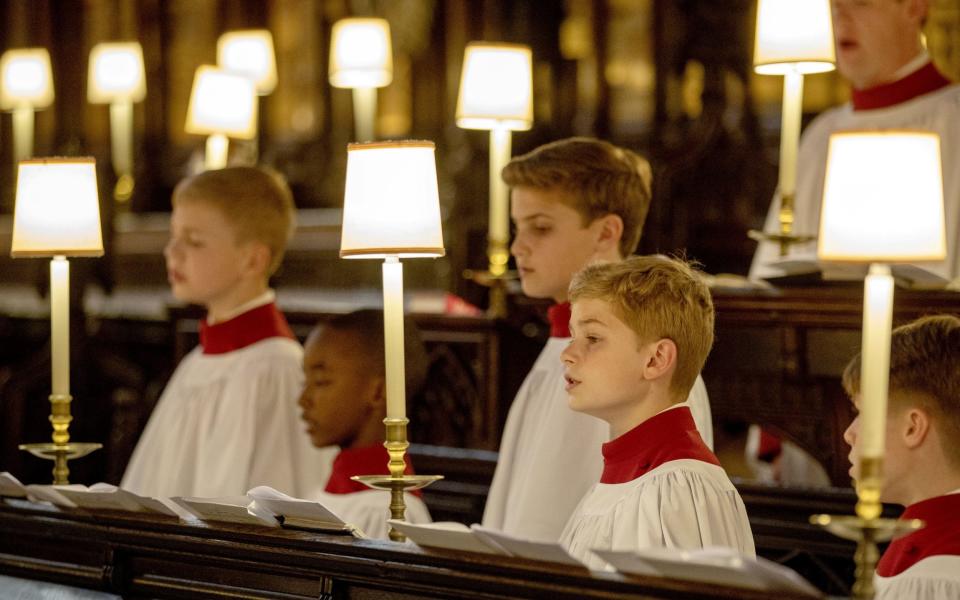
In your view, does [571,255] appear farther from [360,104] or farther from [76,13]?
[76,13]

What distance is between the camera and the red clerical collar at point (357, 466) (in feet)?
13.6

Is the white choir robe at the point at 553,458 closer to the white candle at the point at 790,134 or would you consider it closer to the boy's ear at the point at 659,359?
the boy's ear at the point at 659,359

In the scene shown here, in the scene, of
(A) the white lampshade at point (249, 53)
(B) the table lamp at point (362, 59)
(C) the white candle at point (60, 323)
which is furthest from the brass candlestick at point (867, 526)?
(A) the white lampshade at point (249, 53)

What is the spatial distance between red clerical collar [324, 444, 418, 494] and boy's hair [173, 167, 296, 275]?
41.5 inches

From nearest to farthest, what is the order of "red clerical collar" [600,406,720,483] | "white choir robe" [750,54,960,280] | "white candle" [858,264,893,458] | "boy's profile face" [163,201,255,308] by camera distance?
"white candle" [858,264,893,458]
"red clerical collar" [600,406,720,483]
"boy's profile face" [163,201,255,308]
"white choir robe" [750,54,960,280]

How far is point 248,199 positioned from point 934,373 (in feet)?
8.11

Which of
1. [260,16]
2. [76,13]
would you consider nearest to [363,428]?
[260,16]

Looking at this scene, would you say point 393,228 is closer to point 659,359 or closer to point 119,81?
point 659,359

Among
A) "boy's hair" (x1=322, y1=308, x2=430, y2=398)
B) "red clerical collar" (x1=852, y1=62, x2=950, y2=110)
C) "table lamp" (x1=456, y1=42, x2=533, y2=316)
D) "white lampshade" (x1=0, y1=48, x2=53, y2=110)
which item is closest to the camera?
"boy's hair" (x1=322, y1=308, x2=430, y2=398)

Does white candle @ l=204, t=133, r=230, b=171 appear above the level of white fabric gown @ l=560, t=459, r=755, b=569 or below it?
above

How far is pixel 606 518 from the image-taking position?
3127 millimetres

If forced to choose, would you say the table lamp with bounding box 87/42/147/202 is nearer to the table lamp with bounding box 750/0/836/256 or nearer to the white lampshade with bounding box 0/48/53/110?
the white lampshade with bounding box 0/48/53/110

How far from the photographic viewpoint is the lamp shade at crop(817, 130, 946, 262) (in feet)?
8.09

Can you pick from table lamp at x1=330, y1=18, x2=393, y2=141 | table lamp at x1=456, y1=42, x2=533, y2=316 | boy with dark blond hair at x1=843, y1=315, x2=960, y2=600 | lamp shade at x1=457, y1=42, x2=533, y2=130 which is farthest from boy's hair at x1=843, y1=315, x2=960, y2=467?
table lamp at x1=330, y1=18, x2=393, y2=141
